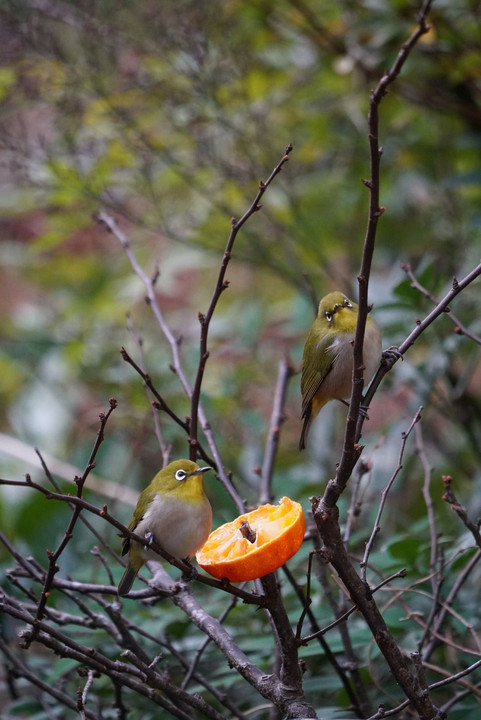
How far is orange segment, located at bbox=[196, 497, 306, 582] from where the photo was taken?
1427 millimetres

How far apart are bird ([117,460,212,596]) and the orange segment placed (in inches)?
4.6

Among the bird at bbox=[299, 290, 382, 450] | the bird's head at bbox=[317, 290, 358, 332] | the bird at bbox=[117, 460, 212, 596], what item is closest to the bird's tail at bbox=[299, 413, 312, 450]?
the bird at bbox=[299, 290, 382, 450]

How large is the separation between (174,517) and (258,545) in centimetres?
45

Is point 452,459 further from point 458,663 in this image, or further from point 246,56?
point 246,56

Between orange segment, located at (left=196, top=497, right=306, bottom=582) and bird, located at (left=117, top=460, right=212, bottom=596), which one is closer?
orange segment, located at (left=196, top=497, right=306, bottom=582)

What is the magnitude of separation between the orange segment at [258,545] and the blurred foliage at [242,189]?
1229 mm

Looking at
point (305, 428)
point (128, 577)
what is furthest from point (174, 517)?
point (305, 428)

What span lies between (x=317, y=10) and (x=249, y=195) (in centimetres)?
95

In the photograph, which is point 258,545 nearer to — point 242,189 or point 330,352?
point 330,352

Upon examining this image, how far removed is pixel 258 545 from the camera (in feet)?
4.90

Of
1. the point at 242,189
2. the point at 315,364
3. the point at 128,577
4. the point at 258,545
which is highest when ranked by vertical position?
the point at 242,189

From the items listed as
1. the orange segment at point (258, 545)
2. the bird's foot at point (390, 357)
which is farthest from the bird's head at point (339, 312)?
the orange segment at point (258, 545)

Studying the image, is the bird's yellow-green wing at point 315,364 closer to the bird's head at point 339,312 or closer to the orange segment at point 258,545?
the bird's head at point 339,312

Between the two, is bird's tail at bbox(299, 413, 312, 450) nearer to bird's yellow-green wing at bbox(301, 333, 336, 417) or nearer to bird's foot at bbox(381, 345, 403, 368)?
Result: bird's yellow-green wing at bbox(301, 333, 336, 417)
